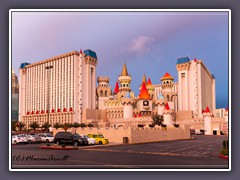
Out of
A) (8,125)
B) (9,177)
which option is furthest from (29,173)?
(8,125)

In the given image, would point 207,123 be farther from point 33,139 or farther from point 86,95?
point 33,139

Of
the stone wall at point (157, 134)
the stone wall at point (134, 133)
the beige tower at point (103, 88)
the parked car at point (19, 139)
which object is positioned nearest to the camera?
the parked car at point (19, 139)

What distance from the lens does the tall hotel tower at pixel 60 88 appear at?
9094 cm

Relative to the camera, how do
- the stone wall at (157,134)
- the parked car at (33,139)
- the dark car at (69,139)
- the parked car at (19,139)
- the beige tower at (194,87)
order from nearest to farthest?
the dark car at (69,139)
the parked car at (19,139)
the parked car at (33,139)
the stone wall at (157,134)
the beige tower at (194,87)

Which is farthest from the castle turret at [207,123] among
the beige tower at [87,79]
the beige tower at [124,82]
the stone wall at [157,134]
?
the beige tower at [124,82]

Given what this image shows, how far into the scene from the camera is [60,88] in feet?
309

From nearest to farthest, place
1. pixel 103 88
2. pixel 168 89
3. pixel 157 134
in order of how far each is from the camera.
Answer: pixel 157 134 < pixel 168 89 < pixel 103 88

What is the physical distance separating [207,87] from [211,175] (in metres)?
87.6

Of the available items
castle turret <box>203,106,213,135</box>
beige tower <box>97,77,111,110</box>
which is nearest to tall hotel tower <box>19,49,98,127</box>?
beige tower <box>97,77,111,110</box>

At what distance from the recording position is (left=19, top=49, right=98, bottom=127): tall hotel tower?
90938 mm

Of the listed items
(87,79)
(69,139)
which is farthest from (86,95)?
(69,139)

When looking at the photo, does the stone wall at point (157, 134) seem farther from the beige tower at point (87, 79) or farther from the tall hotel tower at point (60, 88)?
the beige tower at point (87, 79)

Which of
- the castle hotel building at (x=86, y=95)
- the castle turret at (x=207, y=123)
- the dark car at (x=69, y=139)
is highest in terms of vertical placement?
the castle hotel building at (x=86, y=95)

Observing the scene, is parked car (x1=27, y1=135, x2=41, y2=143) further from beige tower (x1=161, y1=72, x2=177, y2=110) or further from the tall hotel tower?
beige tower (x1=161, y1=72, x2=177, y2=110)
